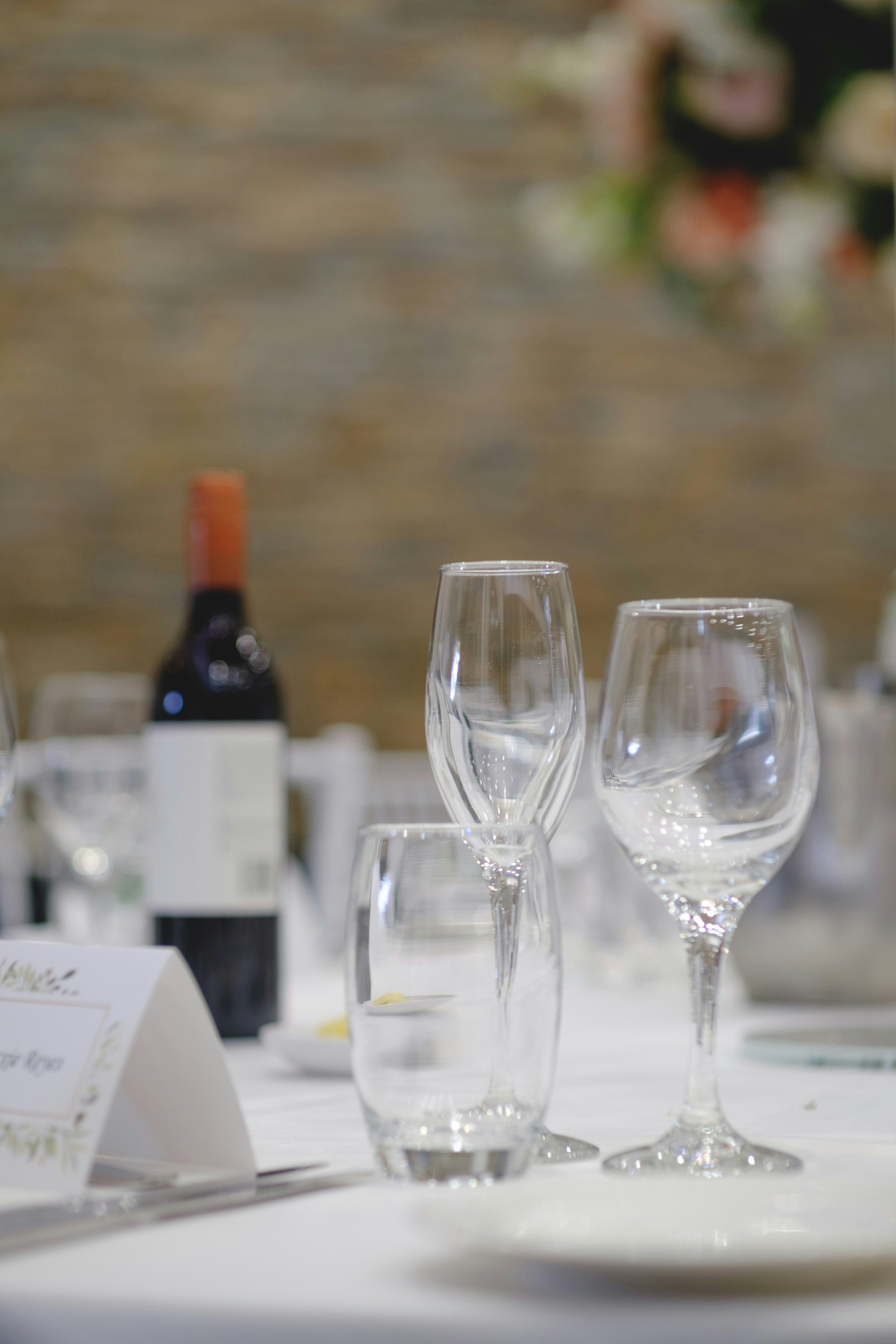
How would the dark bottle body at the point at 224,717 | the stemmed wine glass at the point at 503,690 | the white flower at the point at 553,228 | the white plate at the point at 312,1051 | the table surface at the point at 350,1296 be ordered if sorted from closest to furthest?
the table surface at the point at 350,1296
the stemmed wine glass at the point at 503,690
the white plate at the point at 312,1051
the dark bottle body at the point at 224,717
the white flower at the point at 553,228

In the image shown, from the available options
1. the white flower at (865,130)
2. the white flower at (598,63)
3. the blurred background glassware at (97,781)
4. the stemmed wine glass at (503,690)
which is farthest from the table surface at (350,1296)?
the white flower at (598,63)

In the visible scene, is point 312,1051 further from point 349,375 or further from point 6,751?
point 349,375

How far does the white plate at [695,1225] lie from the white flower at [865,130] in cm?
112

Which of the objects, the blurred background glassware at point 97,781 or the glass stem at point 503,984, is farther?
the blurred background glassware at point 97,781

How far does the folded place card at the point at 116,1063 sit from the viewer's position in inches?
19.8

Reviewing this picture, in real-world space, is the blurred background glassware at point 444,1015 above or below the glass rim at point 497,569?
below

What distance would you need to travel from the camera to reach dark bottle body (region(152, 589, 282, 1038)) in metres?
0.89

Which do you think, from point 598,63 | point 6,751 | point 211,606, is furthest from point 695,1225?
point 598,63

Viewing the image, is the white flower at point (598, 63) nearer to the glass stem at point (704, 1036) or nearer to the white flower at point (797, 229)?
the white flower at point (797, 229)

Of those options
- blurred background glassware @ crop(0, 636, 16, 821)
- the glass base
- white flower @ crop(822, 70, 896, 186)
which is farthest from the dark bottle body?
white flower @ crop(822, 70, 896, 186)

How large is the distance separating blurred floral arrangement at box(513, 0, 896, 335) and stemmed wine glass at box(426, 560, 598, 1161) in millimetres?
953

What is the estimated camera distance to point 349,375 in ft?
11.8

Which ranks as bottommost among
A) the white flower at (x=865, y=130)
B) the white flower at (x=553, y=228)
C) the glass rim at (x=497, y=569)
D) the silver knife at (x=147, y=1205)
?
the silver knife at (x=147, y=1205)

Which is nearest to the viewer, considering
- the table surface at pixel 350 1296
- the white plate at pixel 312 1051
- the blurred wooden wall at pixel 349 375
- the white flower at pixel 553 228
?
the table surface at pixel 350 1296
